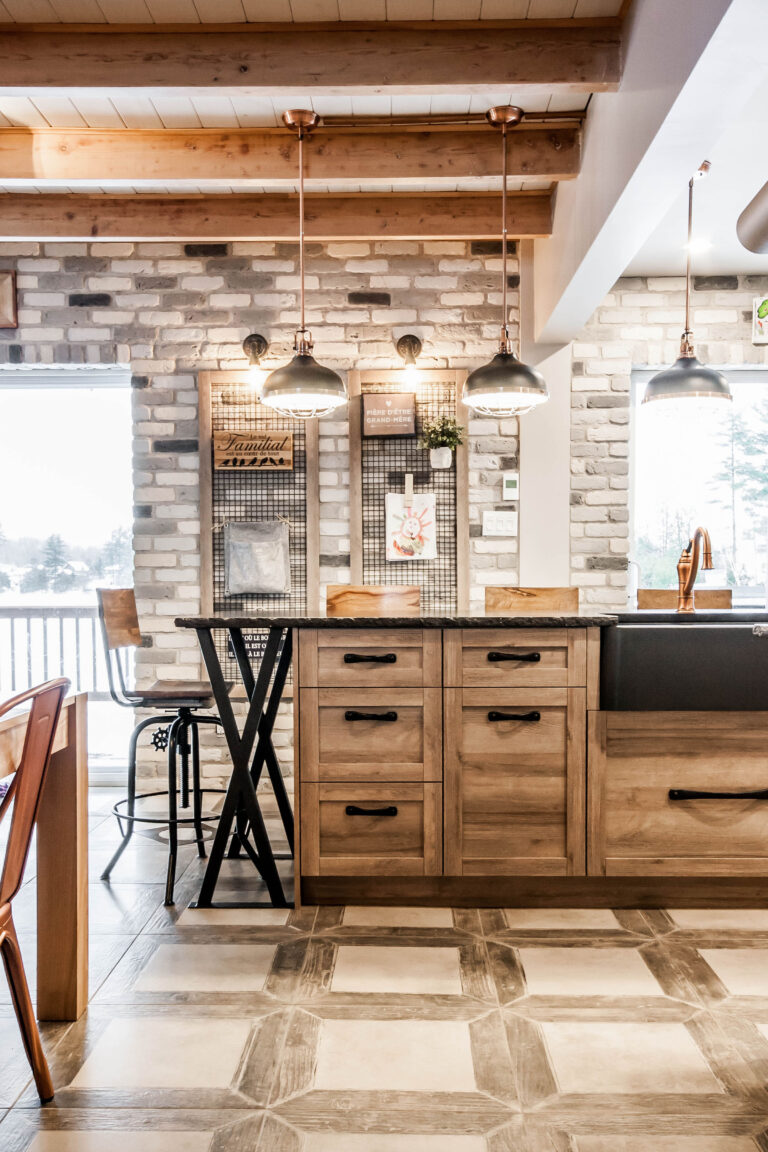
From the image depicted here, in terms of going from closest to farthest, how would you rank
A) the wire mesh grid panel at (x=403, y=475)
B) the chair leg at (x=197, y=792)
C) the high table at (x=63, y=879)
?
the high table at (x=63, y=879) < the chair leg at (x=197, y=792) < the wire mesh grid panel at (x=403, y=475)

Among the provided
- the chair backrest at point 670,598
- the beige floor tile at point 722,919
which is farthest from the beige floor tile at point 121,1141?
the chair backrest at point 670,598

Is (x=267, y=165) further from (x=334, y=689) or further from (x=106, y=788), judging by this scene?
(x=106, y=788)

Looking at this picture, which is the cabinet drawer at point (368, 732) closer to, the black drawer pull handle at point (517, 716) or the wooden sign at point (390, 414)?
the black drawer pull handle at point (517, 716)

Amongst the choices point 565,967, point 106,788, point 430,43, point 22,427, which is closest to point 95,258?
point 22,427

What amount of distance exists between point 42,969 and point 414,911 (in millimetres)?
1205

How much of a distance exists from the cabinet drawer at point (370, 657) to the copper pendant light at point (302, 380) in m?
0.85

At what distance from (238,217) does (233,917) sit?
3.06m

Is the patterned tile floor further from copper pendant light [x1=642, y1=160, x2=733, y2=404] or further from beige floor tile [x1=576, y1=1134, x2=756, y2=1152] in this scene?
copper pendant light [x1=642, y1=160, x2=733, y2=404]

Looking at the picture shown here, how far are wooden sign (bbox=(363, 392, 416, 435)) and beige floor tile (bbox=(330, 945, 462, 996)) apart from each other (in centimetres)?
259

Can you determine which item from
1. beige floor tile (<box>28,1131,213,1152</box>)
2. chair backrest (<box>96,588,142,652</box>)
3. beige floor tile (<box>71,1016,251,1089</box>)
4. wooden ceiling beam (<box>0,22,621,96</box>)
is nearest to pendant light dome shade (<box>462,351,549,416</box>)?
wooden ceiling beam (<box>0,22,621,96</box>)

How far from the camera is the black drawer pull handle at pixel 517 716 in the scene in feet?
9.58

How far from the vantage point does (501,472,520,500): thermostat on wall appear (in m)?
4.51

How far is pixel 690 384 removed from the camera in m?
3.32

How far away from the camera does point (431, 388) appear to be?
4.50m
